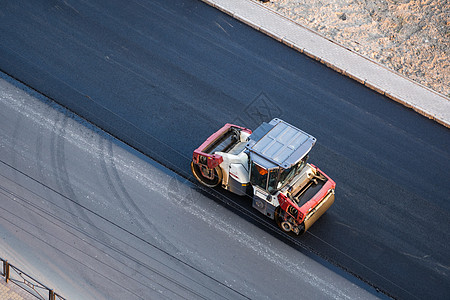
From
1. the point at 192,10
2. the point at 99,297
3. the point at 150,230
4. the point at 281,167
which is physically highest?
the point at 192,10

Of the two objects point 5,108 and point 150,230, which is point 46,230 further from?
point 5,108

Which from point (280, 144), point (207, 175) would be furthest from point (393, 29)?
point (207, 175)

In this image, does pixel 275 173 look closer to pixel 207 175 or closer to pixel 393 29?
pixel 207 175

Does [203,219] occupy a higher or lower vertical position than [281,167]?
lower

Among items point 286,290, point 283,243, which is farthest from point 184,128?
point 286,290

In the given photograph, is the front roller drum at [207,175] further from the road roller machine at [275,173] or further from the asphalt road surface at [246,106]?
the asphalt road surface at [246,106]

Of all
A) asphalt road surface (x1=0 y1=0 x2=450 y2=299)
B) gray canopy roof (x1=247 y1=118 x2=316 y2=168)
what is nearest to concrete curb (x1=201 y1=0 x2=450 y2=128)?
asphalt road surface (x1=0 y1=0 x2=450 y2=299)

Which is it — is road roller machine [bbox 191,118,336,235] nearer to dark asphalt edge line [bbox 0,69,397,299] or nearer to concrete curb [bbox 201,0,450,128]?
dark asphalt edge line [bbox 0,69,397,299]

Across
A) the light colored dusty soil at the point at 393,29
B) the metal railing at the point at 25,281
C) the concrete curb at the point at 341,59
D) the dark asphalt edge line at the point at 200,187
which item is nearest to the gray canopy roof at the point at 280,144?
the dark asphalt edge line at the point at 200,187
